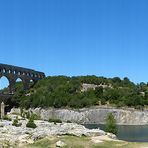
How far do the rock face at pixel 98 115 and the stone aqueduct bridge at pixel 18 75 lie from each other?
28407 millimetres

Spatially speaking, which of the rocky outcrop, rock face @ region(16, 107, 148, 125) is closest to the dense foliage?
rock face @ region(16, 107, 148, 125)

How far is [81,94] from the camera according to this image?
143 metres

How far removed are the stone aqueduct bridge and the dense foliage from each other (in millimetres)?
4260

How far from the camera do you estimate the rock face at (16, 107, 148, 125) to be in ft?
410

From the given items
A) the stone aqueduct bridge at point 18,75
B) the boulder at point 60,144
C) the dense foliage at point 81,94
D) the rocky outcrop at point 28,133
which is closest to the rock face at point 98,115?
the dense foliage at point 81,94

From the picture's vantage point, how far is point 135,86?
155000 mm

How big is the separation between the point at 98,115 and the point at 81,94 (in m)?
16.6

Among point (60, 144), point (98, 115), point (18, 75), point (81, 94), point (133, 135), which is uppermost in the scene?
point (18, 75)

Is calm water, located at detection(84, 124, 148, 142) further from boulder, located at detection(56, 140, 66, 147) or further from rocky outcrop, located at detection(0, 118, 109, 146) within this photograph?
boulder, located at detection(56, 140, 66, 147)

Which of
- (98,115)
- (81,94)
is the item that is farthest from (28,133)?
(81,94)

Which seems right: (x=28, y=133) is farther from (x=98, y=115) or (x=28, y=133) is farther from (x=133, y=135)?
(x=98, y=115)

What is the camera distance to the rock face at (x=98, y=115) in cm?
12488

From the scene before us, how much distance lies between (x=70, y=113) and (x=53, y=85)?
25493 mm

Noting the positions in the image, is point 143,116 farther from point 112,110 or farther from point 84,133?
point 84,133
